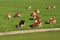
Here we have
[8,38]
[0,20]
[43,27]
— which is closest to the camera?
[8,38]

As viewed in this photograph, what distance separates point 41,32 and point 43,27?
153 cm

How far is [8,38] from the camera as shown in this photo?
51.1ft

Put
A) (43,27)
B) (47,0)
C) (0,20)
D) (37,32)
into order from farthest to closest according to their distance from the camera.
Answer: (47,0), (0,20), (43,27), (37,32)

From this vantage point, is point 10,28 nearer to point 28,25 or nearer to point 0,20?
point 28,25

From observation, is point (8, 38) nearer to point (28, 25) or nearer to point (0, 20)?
point (28, 25)

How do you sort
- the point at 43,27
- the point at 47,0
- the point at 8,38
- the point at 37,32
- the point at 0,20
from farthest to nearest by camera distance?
the point at 47,0 < the point at 0,20 < the point at 43,27 < the point at 37,32 < the point at 8,38

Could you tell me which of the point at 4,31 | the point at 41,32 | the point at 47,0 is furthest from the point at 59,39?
the point at 47,0

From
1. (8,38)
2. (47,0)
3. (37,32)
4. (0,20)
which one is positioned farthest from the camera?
(47,0)

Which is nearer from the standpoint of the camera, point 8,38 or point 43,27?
point 8,38

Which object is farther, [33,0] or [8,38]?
[33,0]

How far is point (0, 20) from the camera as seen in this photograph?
21125 millimetres

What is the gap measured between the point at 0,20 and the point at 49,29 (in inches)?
223

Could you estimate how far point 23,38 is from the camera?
1566cm

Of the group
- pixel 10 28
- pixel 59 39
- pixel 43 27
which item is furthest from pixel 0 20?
pixel 59 39
